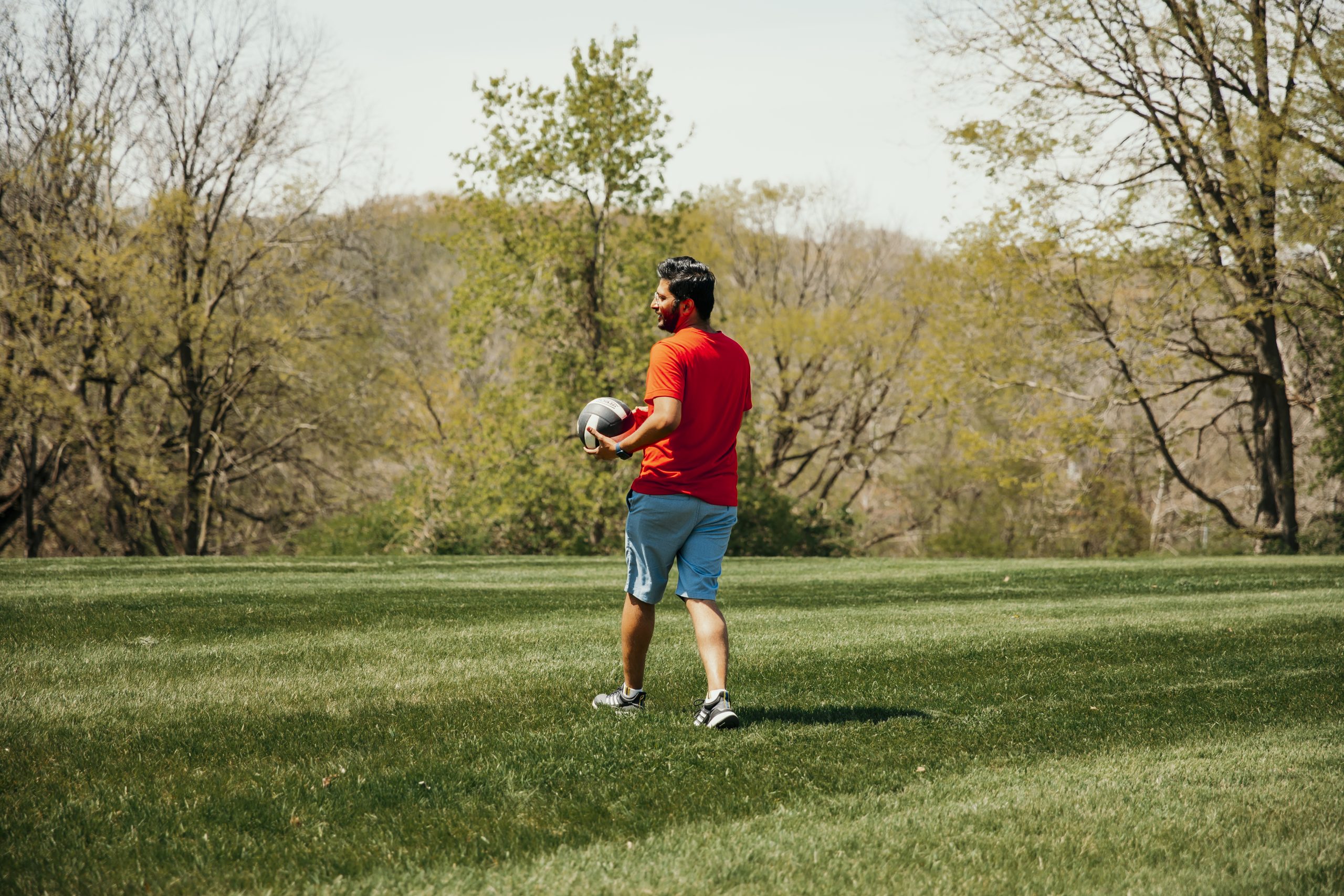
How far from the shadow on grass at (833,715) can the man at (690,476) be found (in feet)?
1.16

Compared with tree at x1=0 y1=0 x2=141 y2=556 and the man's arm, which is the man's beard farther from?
tree at x1=0 y1=0 x2=141 y2=556

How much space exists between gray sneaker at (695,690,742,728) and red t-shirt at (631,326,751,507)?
0.88 metres

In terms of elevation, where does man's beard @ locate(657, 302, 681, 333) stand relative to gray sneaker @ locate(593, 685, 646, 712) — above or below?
above

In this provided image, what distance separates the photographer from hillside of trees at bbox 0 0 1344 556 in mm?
22969

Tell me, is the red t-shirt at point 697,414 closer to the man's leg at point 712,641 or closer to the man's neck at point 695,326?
the man's neck at point 695,326

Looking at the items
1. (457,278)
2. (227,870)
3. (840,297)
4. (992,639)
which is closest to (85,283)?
(457,278)

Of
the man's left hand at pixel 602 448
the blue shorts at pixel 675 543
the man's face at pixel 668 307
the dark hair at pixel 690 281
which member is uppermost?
the dark hair at pixel 690 281

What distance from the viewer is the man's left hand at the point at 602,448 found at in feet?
15.7

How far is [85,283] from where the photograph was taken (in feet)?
82.2

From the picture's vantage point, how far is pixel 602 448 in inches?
195

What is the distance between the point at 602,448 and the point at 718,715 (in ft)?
4.26

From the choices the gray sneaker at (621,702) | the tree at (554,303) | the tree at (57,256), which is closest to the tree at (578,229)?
the tree at (554,303)

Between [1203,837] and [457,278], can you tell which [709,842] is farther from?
[457,278]

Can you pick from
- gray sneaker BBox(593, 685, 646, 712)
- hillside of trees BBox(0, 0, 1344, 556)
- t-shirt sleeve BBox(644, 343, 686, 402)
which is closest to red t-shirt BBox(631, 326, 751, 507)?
t-shirt sleeve BBox(644, 343, 686, 402)
